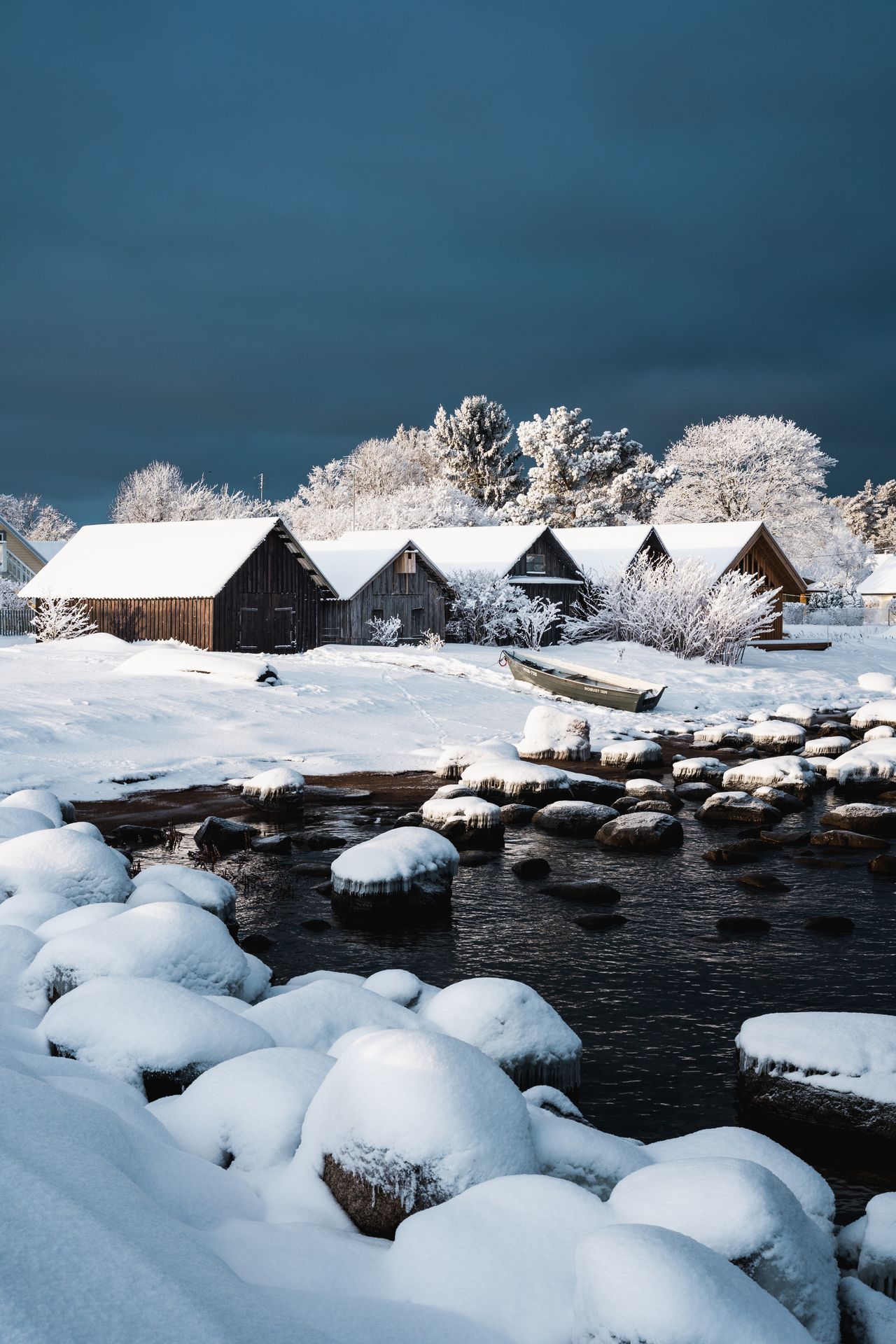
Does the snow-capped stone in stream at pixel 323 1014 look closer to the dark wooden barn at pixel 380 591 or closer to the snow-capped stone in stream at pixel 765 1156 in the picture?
the snow-capped stone in stream at pixel 765 1156

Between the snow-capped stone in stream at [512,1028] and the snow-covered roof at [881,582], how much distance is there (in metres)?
69.9

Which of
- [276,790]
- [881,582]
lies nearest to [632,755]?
[276,790]

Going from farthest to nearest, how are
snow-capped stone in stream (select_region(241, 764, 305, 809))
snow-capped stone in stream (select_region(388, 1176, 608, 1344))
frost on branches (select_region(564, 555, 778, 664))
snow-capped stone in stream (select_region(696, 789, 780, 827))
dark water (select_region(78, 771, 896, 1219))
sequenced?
frost on branches (select_region(564, 555, 778, 664)) < snow-capped stone in stream (select_region(241, 764, 305, 809)) < snow-capped stone in stream (select_region(696, 789, 780, 827)) < dark water (select_region(78, 771, 896, 1219)) < snow-capped stone in stream (select_region(388, 1176, 608, 1344))

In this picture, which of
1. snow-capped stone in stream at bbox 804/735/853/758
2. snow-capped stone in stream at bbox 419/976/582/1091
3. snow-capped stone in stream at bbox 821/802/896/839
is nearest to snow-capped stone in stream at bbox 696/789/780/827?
snow-capped stone in stream at bbox 821/802/896/839

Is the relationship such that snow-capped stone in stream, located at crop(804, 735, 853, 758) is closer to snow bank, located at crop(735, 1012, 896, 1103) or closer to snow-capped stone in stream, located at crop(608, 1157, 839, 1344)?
snow bank, located at crop(735, 1012, 896, 1103)

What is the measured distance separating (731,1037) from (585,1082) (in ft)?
4.69

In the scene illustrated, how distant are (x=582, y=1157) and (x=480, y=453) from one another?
72.9 meters

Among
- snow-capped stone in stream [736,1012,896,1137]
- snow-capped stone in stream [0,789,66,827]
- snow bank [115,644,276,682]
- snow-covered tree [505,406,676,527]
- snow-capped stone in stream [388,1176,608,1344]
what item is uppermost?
snow-covered tree [505,406,676,527]

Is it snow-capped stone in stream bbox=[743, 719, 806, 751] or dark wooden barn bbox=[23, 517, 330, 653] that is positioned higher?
dark wooden barn bbox=[23, 517, 330, 653]

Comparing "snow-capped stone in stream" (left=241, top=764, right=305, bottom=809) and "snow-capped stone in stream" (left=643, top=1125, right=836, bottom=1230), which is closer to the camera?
"snow-capped stone in stream" (left=643, top=1125, right=836, bottom=1230)

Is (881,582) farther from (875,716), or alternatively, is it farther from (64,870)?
(64,870)

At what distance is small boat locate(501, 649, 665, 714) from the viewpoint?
93.4 feet

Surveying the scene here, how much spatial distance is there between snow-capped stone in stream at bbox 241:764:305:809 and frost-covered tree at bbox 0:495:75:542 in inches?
3328

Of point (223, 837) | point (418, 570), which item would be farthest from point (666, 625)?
point (223, 837)
